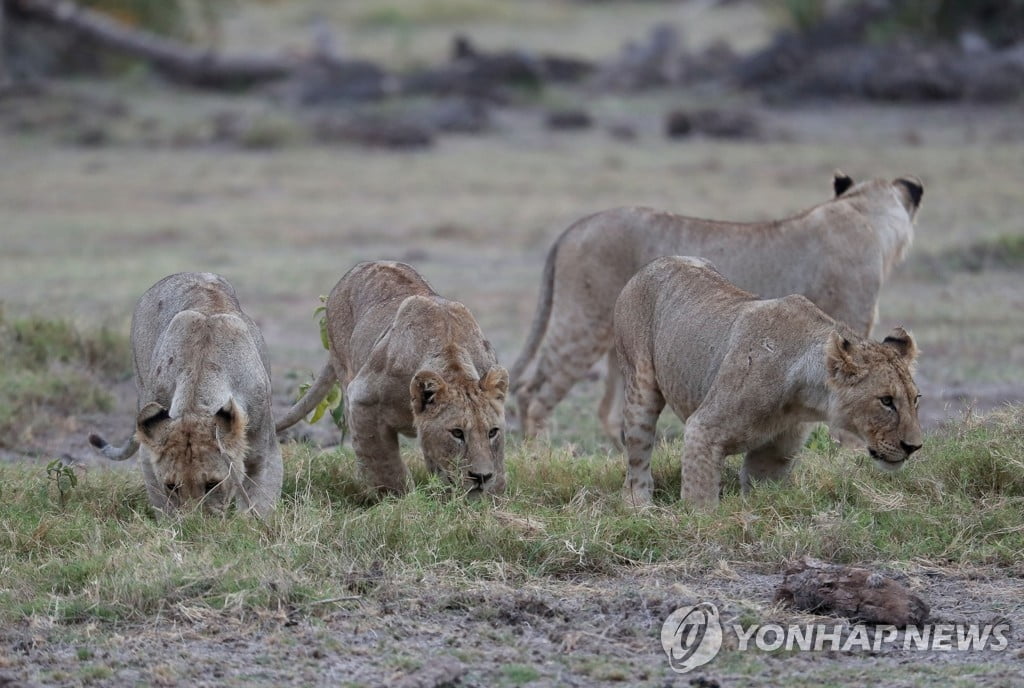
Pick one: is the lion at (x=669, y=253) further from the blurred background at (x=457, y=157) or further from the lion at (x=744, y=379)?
the lion at (x=744, y=379)

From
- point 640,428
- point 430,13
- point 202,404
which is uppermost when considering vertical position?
point 430,13

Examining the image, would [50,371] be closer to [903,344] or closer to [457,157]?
[903,344]

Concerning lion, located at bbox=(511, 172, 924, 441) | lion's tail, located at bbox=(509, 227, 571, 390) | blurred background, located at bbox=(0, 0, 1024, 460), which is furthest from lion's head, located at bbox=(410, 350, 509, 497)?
lion's tail, located at bbox=(509, 227, 571, 390)

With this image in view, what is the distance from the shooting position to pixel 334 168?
18250 millimetres

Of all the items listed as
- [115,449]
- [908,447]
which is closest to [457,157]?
[115,449]

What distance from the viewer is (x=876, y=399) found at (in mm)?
5250

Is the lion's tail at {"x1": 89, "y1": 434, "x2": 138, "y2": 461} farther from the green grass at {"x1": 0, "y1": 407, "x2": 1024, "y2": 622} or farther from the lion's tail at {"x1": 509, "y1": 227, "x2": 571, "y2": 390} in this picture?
the lion's tail at {"x1": 509, "y1": 227, "x2": 571, "y2": 390}

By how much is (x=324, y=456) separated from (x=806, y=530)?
2055mm

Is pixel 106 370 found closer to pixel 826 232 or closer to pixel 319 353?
pixel 319 353

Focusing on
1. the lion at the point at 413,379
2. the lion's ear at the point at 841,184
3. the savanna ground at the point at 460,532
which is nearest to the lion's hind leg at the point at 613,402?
the savanna ground at the point at 460,532

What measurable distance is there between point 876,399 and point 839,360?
174mm

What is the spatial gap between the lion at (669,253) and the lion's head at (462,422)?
2171 millimetres

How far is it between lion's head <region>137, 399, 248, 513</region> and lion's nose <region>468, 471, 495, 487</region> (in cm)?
77

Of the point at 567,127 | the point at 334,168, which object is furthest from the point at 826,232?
the point at 567,127
